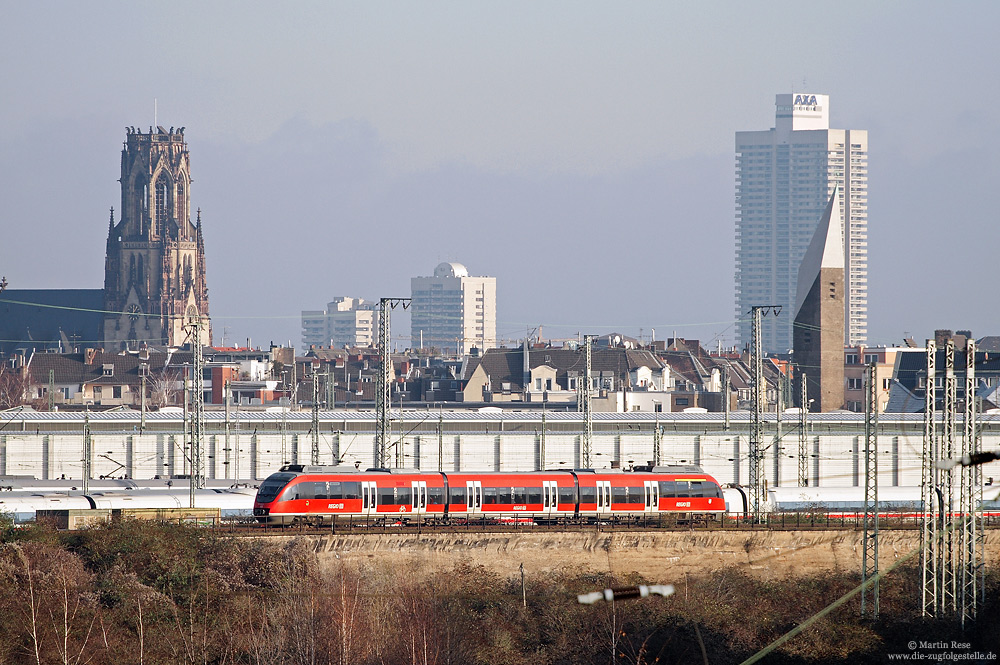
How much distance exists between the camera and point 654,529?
49.5 m

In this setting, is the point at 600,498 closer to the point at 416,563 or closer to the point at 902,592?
the point at 416,563

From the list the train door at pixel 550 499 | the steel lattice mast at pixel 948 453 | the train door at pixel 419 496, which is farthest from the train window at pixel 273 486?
the steel lattice mast at pixel 948 453

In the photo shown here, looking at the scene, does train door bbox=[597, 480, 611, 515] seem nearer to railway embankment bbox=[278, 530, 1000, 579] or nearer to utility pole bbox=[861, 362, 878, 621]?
railway embankment bbox=[278, 530, 1000, 579]

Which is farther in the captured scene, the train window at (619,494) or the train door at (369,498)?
the train window at (619,494)

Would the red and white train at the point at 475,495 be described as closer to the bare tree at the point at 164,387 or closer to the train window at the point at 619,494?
the train window at the point at 619,494

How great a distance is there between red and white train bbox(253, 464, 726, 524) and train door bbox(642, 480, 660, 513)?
0.02m

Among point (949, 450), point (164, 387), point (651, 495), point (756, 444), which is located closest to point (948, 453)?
Answer: point (949, 450)

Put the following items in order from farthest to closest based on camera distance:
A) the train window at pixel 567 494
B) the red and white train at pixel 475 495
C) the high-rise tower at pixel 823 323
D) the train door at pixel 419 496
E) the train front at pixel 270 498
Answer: the high-rise tower at pixel 823 323
the train window at pixel 567 494
the train door at pixel 419 496
the red and white train at pixel 475 495
the train front at pixel 270 498

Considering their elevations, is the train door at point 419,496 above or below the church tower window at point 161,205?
below

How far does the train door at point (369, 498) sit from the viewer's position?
161 feet

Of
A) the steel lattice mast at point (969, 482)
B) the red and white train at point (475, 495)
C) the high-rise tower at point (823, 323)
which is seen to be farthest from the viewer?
→ the high-rise tower at point (823, 323)

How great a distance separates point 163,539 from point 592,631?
15146 mm

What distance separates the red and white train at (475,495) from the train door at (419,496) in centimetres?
4

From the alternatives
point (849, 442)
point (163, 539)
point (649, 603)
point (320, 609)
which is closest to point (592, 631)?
point (649, 603)
